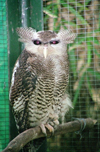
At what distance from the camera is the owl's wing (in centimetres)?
137

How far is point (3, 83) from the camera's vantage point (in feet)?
5.06

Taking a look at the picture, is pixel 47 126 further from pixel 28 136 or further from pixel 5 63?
pixel 5 63

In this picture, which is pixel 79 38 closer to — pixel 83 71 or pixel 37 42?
pixel 83 71

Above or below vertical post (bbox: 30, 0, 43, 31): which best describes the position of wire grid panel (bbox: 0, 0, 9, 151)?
below

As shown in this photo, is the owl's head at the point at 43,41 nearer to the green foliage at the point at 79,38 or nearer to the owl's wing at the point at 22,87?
the owl's wing at the point at 22,87

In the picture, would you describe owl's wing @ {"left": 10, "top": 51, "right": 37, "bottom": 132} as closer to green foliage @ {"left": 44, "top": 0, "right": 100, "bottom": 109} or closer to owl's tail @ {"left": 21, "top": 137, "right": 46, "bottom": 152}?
owl's tail @ {"left": 21, "top": 137, "right": 46, "bottom": 152}

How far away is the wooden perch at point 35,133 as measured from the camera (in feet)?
3.22

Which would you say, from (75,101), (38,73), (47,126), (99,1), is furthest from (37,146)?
(99,1)

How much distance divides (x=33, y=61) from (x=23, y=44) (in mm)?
140

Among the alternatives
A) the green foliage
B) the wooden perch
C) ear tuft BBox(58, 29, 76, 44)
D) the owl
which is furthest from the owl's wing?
the green foliage

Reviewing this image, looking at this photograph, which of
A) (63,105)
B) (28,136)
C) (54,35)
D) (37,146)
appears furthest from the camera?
(63,105)

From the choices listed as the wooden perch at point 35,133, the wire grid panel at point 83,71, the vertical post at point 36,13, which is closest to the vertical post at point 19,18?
the vertical post at point 36,13

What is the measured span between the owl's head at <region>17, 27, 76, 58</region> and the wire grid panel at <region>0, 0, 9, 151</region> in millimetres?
179

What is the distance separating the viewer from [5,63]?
1534 mm
